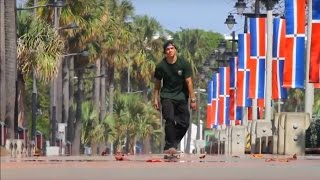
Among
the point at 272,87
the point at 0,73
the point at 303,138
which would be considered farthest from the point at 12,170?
the point at 272,87

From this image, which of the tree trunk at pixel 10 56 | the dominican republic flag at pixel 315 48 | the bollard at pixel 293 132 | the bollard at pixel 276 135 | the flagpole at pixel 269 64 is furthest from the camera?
the flagpole at pixel 269 64

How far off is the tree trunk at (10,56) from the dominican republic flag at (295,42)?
9619 millimetres

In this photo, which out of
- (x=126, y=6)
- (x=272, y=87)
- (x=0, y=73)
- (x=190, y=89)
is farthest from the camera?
(x=126, y=6)

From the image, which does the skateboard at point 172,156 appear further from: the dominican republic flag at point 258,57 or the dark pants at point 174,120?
the dominican republic flag at point 258,57

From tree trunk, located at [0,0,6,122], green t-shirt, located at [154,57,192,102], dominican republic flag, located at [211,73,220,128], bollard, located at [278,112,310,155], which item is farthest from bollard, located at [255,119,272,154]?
dominican republic flag, located at [211,73,220,128]

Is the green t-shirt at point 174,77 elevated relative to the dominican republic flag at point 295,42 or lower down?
lower down

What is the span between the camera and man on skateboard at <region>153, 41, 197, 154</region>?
54.4ft

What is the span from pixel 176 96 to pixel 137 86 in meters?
72.8

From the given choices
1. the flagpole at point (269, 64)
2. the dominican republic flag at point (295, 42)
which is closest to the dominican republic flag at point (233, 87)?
the flagpole at point (269, 64)

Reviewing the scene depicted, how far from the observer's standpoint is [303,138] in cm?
2550

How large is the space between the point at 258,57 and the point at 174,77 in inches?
830

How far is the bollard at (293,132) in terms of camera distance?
25672 millimetres

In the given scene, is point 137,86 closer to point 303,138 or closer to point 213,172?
point 303,138

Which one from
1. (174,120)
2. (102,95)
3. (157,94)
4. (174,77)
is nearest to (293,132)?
(157,94)
